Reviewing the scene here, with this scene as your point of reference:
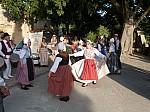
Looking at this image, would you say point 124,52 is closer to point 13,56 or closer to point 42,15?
point 42,15

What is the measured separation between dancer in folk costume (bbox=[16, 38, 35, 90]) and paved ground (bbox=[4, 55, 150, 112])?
0.31 meters

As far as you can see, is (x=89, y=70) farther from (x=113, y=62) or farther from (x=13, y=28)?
(x=13, y=28)

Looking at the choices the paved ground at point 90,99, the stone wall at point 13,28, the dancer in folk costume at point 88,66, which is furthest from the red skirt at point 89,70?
the stone wall at point 13,28

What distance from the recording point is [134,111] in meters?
5.85

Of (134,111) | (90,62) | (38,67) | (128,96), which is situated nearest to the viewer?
(134,111)

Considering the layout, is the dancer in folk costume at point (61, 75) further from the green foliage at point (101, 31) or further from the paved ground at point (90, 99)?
the green foliage at point (101, 31)

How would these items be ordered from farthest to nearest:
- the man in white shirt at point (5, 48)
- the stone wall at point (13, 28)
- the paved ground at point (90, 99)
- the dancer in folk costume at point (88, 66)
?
1. the stone wall at point (13, 28)
2. the man in white shirt at point (5, 48)
3. the dancer in folk costume at point (88, 66)
4. the paved ground at point (90, 99)

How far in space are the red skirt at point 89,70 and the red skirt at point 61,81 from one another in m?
1.76

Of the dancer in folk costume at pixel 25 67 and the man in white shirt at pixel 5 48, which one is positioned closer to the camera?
the dancer in folk costume at pixel 25 67

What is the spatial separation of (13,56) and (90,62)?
2.92 meters

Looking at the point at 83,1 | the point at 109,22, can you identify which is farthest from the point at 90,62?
the point at 109,22

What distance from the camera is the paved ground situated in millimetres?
6004

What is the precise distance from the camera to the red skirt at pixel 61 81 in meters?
6.46

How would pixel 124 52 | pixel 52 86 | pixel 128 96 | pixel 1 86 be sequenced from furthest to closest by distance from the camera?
pixel 124 52 → pixel 128 96 → pixel 52 86 → pixel 1 86
